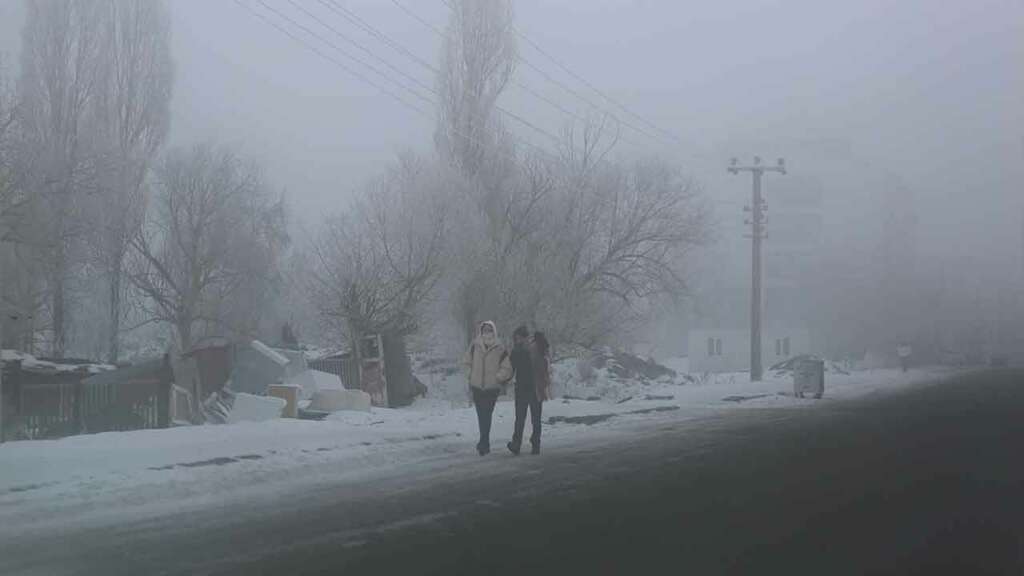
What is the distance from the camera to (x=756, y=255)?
1649 inches

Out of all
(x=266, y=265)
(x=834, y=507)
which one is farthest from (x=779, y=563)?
(x=266, y=265)

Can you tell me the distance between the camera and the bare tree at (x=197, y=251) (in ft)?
123

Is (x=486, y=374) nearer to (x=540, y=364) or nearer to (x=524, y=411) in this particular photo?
(x=524, y=411)

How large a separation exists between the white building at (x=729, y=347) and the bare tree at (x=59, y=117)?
38.3m

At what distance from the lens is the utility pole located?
136ft

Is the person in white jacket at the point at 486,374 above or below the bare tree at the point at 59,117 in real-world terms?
below

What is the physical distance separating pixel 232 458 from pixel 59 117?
2000cm

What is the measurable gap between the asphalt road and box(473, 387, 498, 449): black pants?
15.8 inches

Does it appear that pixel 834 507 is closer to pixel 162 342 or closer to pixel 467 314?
pixel 467 314

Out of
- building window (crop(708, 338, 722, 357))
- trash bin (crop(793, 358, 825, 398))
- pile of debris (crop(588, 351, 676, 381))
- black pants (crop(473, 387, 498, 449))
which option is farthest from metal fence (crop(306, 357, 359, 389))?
building window (crop(708, 338, 722, 357))

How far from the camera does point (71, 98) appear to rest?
3014 centimetres

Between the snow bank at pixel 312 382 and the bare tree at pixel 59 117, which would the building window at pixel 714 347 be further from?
the bare tree at pixel 59 117

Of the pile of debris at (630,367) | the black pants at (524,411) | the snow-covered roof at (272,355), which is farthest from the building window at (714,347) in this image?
the black pants at (524,411)

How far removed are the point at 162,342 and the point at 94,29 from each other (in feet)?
39.4
